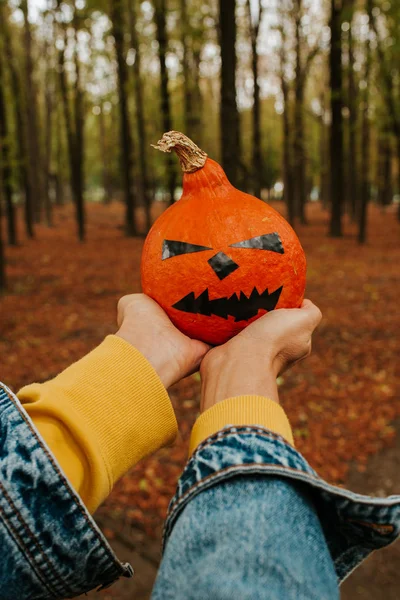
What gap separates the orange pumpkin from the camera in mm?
2014

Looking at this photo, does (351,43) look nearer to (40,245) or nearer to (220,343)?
(40,245)

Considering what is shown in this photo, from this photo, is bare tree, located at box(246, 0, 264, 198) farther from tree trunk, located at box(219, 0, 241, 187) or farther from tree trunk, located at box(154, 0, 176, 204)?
tree trunk, located at box(219, 0, 241, 187)

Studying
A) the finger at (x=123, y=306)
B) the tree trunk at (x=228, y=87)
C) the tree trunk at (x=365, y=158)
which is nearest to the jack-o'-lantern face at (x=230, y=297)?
the finger at (x=123, y=306)

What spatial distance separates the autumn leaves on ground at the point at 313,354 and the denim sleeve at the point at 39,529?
145 inches

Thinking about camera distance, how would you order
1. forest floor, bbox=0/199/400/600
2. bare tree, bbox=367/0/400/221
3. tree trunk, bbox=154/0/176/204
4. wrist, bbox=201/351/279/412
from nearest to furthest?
wrist, bbox=201/351/279/412, forest floor, bbox=0/199/400/600, tree trunk, bbox=154/0/176/204, bare tree, bbox=367/0/400/221

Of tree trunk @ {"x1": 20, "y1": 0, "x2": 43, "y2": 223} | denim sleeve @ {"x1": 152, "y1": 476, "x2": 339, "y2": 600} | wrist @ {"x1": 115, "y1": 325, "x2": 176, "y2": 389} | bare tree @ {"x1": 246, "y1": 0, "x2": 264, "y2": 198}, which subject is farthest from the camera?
tree trunk @ {"x1": 20, "y1": 0, "x2": 43, "y2": 223}

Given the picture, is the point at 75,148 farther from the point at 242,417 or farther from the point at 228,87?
the point at 242,417

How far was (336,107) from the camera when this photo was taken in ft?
53.9

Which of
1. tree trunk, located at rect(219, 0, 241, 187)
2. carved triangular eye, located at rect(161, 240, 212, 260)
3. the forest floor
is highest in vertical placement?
tree trunk, located at rect(219, 0, 241, 187)

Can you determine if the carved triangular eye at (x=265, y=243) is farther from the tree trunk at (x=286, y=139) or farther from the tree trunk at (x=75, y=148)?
the tree trunk at (x=286, y=139)

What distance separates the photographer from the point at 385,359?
7410 mm

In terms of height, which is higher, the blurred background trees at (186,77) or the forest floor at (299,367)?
the blurred background trees at (186,77)

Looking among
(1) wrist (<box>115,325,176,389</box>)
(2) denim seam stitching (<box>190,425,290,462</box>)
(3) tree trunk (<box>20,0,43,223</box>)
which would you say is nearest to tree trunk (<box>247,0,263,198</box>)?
(3) tree trunk (<box>20,0,43,223</box>)

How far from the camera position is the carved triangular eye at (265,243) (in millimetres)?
2018
